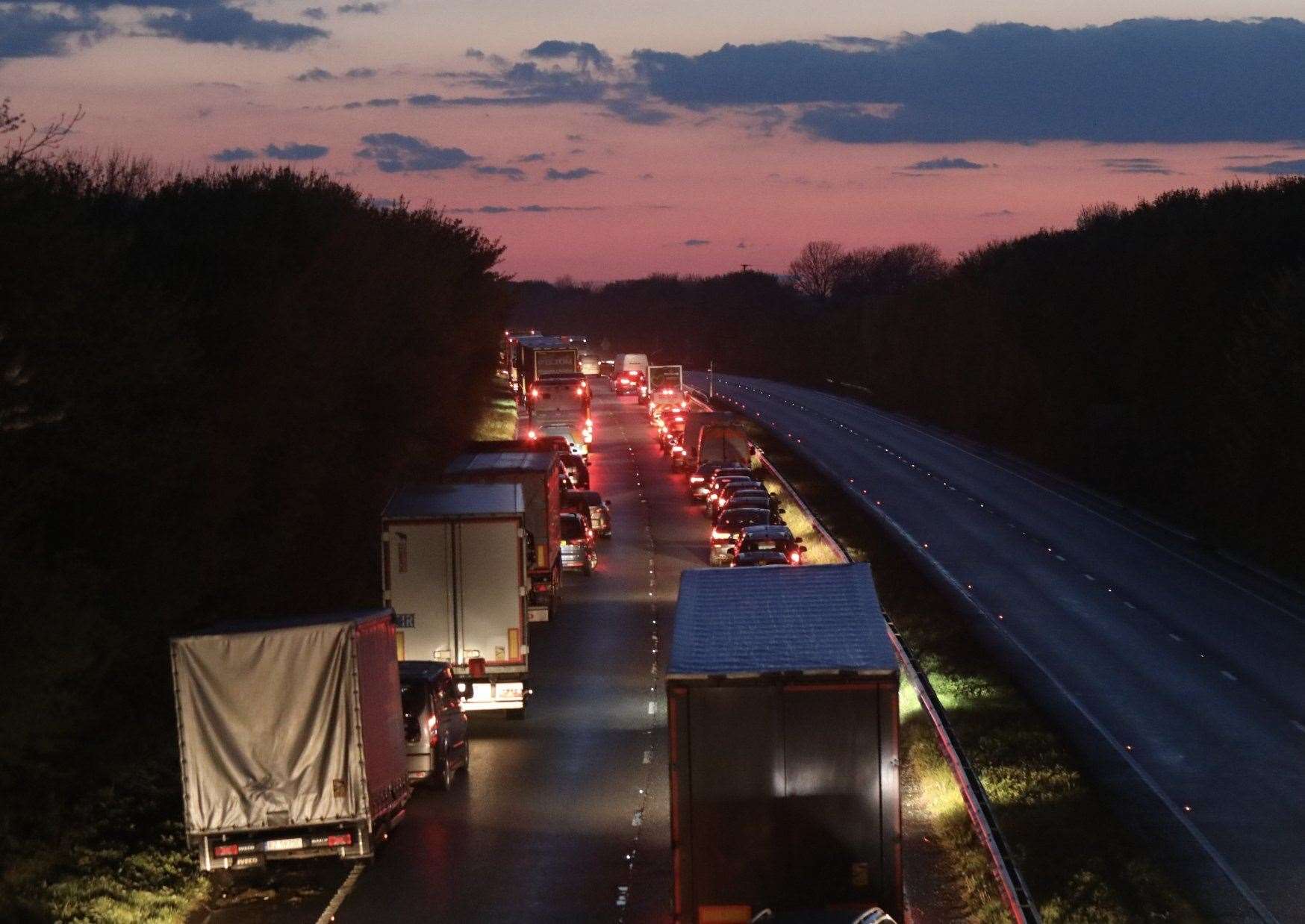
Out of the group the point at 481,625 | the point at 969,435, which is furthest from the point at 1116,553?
the point at 969,435

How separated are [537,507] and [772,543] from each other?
16.4 ft

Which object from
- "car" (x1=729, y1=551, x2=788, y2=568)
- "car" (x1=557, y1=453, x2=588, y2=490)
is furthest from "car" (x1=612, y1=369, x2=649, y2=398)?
"car" (x1=729, y1=551, x2=788, y2=568)

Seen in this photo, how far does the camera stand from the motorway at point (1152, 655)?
60.0 ft

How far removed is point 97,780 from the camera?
777 inches

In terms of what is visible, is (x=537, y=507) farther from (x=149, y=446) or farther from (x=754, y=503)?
(x=149, y=446)

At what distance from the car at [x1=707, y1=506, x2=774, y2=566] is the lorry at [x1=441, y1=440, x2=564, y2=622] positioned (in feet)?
18.9

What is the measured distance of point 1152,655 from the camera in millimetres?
30578

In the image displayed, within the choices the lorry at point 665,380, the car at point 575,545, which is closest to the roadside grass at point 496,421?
the lorry at point 665,380

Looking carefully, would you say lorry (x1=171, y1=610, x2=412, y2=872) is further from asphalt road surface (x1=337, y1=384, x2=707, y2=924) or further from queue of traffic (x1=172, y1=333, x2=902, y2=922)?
asphalt road surface (x1=337, y1=384, x2=707, y2=924)

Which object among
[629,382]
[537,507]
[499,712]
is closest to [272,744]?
[499,712]

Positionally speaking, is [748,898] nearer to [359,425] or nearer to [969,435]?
[359,425]

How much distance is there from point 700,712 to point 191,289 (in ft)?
50.5

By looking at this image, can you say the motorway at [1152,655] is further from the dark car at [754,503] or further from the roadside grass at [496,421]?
the roadside grass at [496,421]

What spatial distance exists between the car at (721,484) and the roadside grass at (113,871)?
30.9 metres
